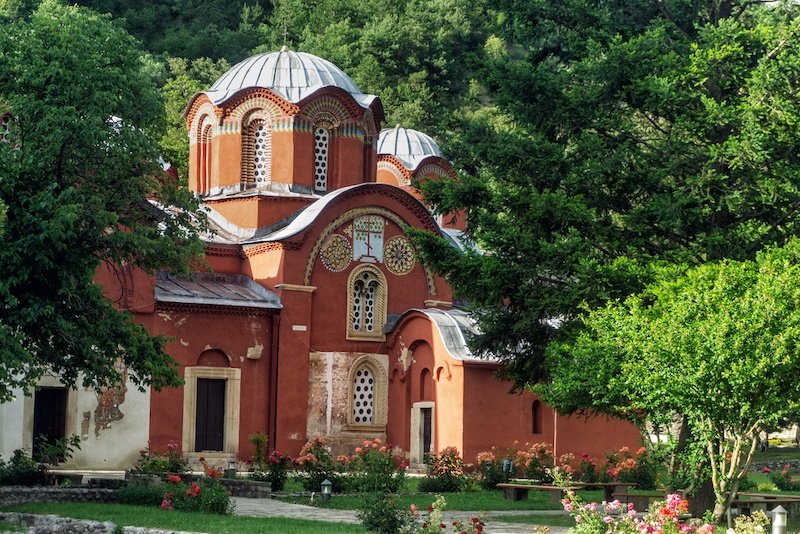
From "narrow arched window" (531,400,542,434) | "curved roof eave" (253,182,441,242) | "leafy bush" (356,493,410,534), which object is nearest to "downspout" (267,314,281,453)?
"curved roof eave" (253,182,441,242)

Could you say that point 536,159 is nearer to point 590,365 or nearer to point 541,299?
point 541,299

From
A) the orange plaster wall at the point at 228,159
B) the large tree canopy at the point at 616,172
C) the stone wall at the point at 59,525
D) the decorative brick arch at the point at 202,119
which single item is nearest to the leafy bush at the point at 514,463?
the large tree canopy at the point at 616,172

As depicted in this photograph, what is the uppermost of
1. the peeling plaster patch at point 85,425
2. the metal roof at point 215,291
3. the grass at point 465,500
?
the metal roof at point 215,291

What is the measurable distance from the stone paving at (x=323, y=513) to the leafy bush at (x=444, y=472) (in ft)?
10.8

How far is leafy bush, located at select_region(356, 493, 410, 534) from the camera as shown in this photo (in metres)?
13.4

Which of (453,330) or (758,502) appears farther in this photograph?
(453,330)

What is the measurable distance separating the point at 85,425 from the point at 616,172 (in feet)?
35.9

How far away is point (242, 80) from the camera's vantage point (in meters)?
28.1

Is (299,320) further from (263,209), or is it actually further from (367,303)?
(263,209)

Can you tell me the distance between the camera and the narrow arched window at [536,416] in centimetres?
2620

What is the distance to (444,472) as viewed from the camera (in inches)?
899

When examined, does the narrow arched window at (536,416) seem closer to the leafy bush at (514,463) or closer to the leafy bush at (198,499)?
the leafy bush at (514,463)

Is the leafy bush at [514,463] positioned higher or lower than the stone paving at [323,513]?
higher

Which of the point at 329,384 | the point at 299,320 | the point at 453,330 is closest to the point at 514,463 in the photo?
the point at 453,330
